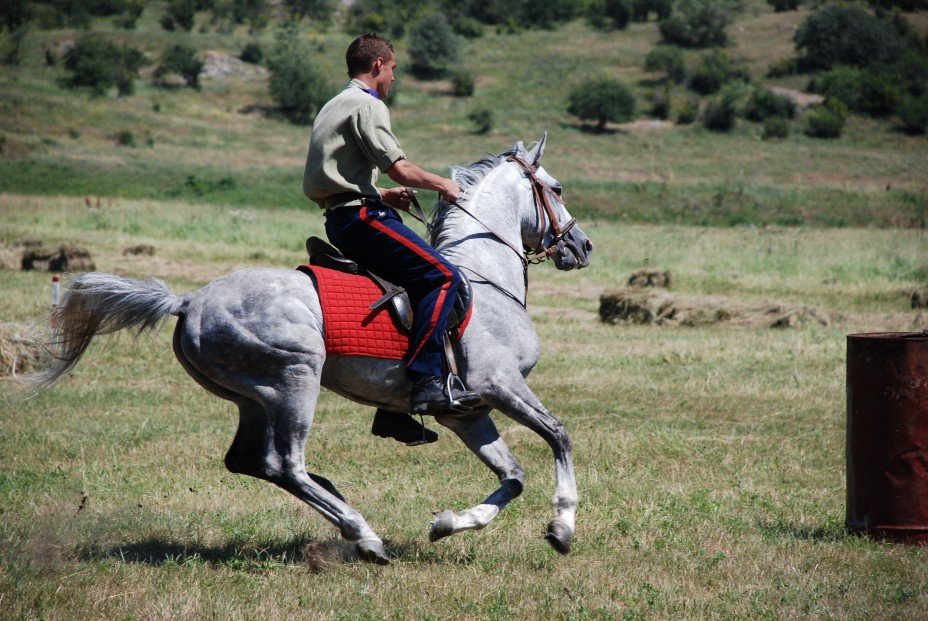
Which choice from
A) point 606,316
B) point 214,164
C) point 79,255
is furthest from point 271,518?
point 214,164

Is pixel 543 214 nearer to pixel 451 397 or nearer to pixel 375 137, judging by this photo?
pixel 375 137

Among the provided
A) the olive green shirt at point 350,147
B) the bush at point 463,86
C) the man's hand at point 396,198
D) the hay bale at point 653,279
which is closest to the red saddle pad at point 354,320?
the olive green shirt at point 350,147

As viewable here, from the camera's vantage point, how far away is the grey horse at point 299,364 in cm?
651

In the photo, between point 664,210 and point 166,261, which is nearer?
point 166,261

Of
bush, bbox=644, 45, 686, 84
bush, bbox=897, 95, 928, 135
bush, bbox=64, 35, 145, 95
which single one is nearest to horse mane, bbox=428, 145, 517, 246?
bush, bbox=897, 95, 928, 135

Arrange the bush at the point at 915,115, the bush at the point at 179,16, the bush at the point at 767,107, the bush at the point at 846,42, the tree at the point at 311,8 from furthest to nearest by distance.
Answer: the tree at the point at 311,8
the bush at the point at 179,16
the bush at the point at 846,42
the bush at the point at 767,107
the bush at the point at 915,115

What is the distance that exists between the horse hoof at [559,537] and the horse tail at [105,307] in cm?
269

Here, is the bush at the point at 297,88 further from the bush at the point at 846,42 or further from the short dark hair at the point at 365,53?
the short dark hair at the point at 365,53

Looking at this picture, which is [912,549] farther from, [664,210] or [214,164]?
[214,164]

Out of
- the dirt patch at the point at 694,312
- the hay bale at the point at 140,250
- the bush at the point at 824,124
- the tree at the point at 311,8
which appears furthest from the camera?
the tree at the point at 311,8

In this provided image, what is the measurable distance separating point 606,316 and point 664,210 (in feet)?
90.2

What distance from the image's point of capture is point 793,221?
44.1 m

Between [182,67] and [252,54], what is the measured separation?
13.0 metres

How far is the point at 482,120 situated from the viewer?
78.5 metres
